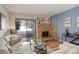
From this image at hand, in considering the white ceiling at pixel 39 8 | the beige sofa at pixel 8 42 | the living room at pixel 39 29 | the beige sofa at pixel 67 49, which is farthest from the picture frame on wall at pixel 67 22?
the beige sofa at pixel 8 42

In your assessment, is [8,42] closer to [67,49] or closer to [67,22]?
[67,49]

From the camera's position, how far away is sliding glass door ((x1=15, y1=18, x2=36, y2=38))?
1745 millimetres

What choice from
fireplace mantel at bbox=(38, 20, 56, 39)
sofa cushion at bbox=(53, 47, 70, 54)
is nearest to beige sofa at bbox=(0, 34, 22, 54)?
fireplace mantel at bbox=(38, 20, 56, 39)

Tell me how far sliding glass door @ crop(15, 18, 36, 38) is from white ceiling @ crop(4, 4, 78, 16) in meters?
0.15

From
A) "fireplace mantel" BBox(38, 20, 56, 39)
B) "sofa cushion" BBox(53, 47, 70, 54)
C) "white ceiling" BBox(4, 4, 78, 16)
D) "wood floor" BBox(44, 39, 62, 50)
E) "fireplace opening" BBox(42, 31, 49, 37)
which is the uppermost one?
"white ceiling" BBox(4, 4, 78, 16)

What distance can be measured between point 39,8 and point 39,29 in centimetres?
40

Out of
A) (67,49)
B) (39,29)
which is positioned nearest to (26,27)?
(39,29)

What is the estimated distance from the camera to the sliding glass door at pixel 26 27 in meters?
1.75

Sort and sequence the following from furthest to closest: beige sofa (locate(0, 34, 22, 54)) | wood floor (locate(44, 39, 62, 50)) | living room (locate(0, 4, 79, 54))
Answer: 1. wood floor (locate(44, 39, 62, 50))
2. living room (locate(0, 4, 79, 54))
3. beige sofa (locate(0, 34, 22, 54))

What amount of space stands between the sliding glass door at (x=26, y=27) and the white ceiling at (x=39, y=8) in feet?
0.50

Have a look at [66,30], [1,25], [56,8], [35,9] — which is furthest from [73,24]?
[1,25]

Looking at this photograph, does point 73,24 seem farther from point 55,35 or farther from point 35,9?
point 35,9

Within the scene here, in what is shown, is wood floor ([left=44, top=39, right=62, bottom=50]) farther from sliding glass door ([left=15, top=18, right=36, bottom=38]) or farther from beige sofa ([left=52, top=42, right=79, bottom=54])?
sliding glass door ([left=15, top=18, right=36, bottom=38])

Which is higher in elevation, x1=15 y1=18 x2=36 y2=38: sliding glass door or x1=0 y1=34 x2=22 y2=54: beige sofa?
x1=15 y1=18 x2=36 y2=38: sliding glass door
